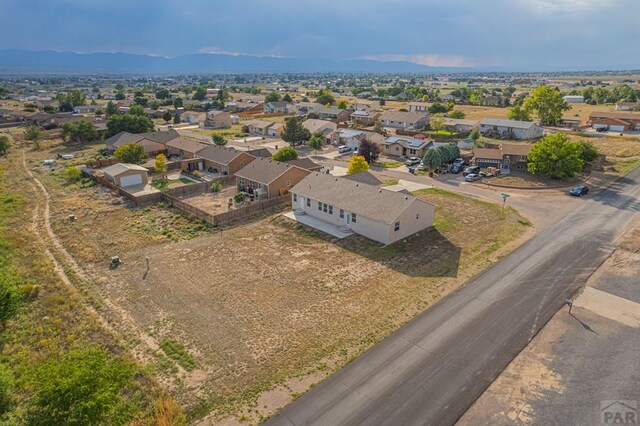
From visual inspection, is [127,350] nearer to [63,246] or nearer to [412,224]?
[63,246]

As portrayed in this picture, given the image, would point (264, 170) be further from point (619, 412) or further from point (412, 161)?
point (619, 412)

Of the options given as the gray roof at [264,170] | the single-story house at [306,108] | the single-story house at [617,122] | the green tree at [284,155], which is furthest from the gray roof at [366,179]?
the single-story house at [306,108]

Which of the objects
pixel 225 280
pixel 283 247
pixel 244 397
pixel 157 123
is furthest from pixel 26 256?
pixel 157 123

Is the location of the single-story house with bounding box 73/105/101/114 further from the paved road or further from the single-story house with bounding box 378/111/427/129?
the paved road

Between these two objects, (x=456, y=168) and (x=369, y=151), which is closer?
(x=456, y=168)

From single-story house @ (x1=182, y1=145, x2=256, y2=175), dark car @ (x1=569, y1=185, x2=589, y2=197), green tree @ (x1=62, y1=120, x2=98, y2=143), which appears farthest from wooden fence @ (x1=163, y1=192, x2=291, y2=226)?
green tree @ (x1=62, y1=120, x2=98, y2=143)

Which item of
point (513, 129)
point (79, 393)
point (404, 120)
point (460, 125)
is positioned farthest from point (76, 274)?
point (404, 120)
